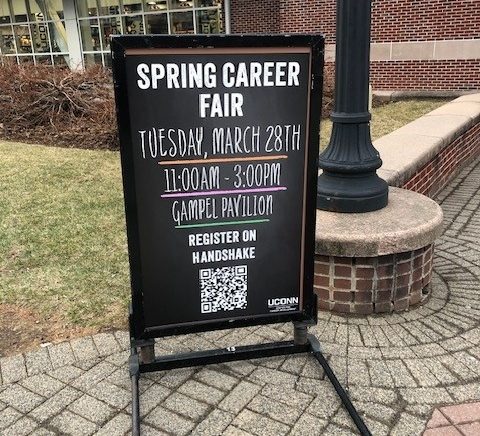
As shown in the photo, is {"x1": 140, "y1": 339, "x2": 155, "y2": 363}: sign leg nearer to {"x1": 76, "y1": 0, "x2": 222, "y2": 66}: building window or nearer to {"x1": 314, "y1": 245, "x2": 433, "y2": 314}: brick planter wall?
{"x1": 314, "y1": 245, "x2": 433, "y2": 314}: brick planter wall

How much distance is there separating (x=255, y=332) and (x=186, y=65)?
1702mm

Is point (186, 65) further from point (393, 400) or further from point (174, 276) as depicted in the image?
point (393, 400)

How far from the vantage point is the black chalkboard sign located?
238cm

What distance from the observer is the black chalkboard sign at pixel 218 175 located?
7.82ft

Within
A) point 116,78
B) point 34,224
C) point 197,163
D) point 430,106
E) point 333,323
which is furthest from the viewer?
point 430,106

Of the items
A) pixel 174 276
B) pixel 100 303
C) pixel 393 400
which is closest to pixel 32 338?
pixel 100 303

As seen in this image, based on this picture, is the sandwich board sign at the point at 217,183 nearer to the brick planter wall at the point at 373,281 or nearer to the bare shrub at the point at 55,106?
the brick planter wall at the point at 373,281

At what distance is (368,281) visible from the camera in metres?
3.39

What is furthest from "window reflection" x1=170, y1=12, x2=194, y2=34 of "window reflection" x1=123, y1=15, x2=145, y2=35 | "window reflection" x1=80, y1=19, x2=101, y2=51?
"window reflection" x1=80, y1=19, x2=101, y2=51

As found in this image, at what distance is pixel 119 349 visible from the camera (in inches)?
123

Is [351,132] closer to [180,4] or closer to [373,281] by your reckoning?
[373,281]

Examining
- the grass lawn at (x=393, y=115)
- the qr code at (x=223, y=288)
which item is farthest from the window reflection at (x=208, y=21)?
the qr code at (x=223, y=288)

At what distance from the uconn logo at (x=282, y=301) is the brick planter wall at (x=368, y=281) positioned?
2.04 feet

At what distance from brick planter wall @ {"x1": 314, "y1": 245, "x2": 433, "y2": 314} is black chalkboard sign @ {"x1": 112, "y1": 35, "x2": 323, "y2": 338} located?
60 cm
